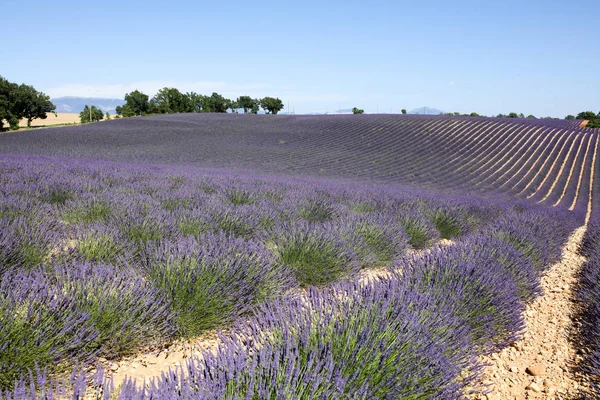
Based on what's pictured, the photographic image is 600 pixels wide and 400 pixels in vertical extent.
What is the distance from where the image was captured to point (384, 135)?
30.1m

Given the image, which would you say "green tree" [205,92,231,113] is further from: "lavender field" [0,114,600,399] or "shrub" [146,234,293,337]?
"shrub" [146,234,293,337]

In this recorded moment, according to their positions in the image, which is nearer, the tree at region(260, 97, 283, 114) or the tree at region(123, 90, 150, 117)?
the tree at region(123, 90, 150, 117)

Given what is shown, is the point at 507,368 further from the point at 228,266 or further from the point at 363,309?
the point at 228,266

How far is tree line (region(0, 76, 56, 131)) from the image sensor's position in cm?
4524

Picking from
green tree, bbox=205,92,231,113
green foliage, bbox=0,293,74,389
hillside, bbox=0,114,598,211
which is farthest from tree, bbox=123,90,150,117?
green foliage, bbox=0,293,74,389

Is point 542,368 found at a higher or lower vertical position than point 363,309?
lower

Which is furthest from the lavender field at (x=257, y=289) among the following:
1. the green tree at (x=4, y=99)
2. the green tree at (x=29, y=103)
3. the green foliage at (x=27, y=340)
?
the green tree at (x=29, y=103)

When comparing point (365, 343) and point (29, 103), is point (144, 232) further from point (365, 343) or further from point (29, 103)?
point (29, 103)

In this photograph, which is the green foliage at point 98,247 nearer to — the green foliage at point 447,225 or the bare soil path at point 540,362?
the bare soil path at point 540,362

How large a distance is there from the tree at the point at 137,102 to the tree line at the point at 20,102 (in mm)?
16100

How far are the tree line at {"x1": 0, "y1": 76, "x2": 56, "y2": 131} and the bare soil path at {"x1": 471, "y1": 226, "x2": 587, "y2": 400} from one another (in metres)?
53.2

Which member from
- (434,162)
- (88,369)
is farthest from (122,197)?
(434,162)

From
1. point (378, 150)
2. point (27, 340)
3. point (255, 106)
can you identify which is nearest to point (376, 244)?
point (27, 340)

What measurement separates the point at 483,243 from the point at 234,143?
23.1m
